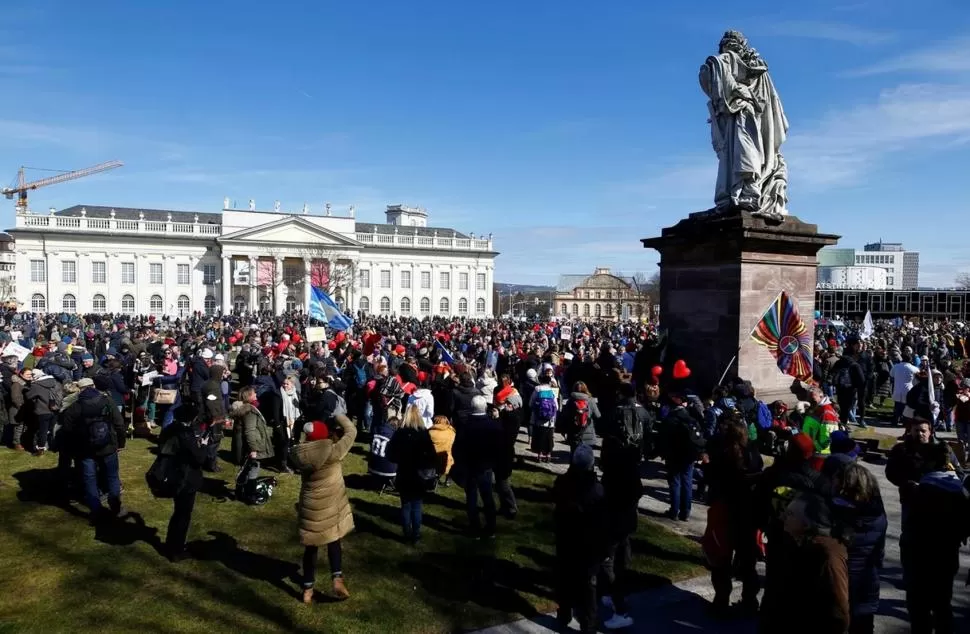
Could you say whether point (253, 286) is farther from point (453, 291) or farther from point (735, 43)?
point (735, 43)

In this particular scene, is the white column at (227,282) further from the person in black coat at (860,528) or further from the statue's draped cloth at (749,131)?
the person in black coat at (860,528)

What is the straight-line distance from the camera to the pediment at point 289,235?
248 feet

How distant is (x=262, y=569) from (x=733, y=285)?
299 inches

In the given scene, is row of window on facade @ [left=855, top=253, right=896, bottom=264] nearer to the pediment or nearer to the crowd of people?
the pediment

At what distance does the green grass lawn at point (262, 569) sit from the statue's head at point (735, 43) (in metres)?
7.66

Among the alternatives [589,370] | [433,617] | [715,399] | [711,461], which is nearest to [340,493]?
[433,617]

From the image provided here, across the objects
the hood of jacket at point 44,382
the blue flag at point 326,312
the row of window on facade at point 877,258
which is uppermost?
the row of window on facade at point 877,258

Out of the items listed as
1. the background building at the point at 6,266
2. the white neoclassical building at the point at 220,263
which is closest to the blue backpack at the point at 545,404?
the white neoclassical building at the point at 220,263

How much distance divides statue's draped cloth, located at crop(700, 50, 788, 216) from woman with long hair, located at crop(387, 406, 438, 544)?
251 inches

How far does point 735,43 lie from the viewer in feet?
34.2

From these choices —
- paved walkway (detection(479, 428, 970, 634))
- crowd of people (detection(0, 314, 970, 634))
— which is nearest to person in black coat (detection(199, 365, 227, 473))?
crowd of people (detection(0, 314, 970, 634))

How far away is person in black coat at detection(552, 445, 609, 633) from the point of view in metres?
4.93

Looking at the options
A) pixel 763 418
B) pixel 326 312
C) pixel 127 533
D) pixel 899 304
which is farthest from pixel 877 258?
pixel 127 533

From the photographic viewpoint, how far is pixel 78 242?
71.4 m
